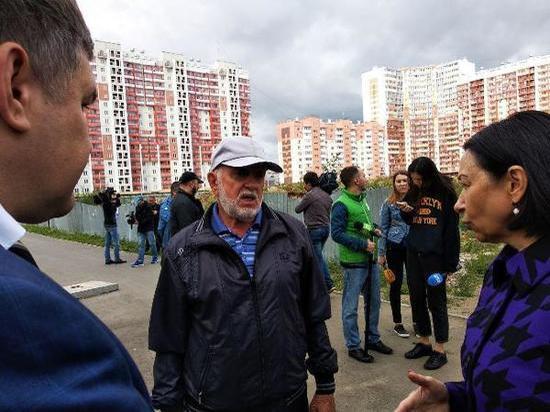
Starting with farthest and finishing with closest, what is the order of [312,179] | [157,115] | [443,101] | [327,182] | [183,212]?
[443,101]
[157,115]
[312,179]
[327,182]
[183,212]

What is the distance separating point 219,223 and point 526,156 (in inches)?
56.4

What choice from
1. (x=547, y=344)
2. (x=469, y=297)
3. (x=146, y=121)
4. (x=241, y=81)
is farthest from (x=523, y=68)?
(x=547, y=344)

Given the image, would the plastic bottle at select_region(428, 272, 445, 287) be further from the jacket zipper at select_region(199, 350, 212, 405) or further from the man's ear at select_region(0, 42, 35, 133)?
the man's ear at select_region(0, 42, 35, 133)

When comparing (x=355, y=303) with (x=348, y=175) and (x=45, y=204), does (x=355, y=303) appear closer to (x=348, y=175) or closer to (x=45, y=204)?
(x=348, y=175)

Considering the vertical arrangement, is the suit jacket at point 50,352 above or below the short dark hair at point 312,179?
below

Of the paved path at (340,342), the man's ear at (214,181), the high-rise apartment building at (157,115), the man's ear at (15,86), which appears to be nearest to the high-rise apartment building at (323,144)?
the high-rise apartment building at (157,115)

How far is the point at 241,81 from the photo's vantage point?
103 metres

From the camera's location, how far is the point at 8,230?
63cm

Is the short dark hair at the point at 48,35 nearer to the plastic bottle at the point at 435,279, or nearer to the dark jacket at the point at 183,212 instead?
the plastic bottle at the point at 435,279

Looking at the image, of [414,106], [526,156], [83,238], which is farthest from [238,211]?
[414,106]

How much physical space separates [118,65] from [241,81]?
2856cm

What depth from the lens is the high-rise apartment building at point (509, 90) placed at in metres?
78.5

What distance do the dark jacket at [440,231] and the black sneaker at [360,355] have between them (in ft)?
3.90

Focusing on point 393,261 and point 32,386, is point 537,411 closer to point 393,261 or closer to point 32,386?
point 32,386
